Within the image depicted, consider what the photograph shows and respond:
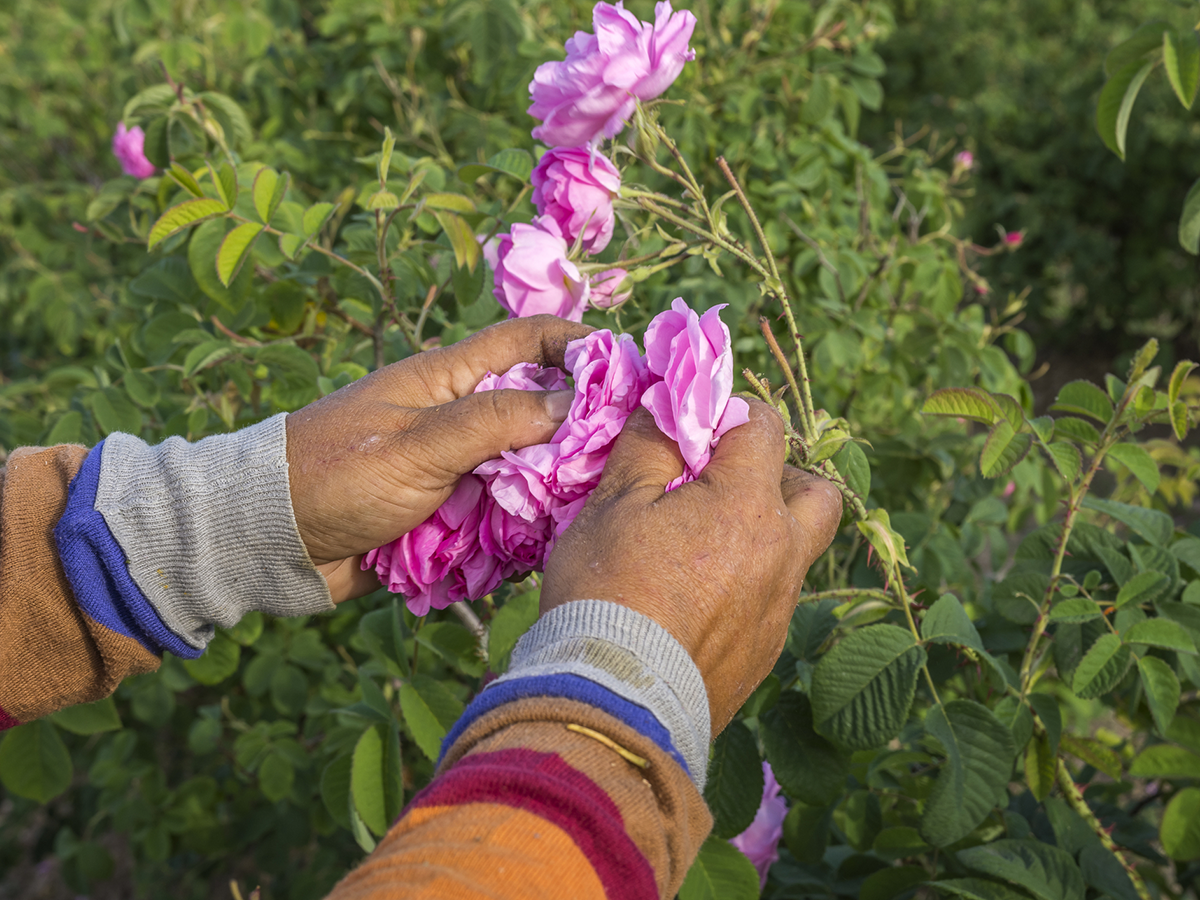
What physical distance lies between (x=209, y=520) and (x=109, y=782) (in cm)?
186

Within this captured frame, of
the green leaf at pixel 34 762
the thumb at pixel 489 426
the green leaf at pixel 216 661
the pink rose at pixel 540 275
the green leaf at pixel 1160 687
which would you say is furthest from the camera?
the green leaf at pixel 216 661

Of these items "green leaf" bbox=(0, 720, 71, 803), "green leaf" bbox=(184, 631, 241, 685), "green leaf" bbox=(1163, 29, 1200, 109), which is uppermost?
"green leaf" bbox=(1163, 29, 1200, 109)

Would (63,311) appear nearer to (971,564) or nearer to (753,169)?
(753,169)

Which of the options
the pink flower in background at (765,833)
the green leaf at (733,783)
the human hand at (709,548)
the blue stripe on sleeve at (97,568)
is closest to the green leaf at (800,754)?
the green leaf at (733,783)

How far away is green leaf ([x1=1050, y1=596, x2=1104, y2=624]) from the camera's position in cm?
130

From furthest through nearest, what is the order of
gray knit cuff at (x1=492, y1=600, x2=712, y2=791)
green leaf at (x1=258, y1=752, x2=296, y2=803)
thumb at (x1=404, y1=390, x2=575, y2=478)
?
green leaf at (x1=258, y1=752, x2=296, y2=803) < thumb at (x1=404, y1=390, x2=575, y2=478) < gray knit cuff at (x1=492, y1=600, x2=712, y2=791)

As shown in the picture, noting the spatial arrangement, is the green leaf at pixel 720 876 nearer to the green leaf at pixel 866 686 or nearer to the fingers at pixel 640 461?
the green leaf at pixel 866 686

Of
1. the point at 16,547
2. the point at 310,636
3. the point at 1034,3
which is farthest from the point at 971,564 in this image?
the point at 1034,3

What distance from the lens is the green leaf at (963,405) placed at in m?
1.34

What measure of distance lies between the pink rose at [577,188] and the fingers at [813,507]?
0.45m

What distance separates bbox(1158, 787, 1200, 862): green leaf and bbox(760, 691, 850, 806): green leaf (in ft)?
1.91

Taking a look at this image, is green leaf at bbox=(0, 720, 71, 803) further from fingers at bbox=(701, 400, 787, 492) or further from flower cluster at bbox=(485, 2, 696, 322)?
fingers at bbox=(701, 400, 787, 492)

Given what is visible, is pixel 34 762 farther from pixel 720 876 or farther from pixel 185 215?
pixel 720 876

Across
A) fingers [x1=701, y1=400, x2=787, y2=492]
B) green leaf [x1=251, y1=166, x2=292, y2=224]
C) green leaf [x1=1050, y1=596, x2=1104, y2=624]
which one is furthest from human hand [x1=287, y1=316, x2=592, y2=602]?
green leaf [x1=1050, y1=596, x2=1104, y2=624]
